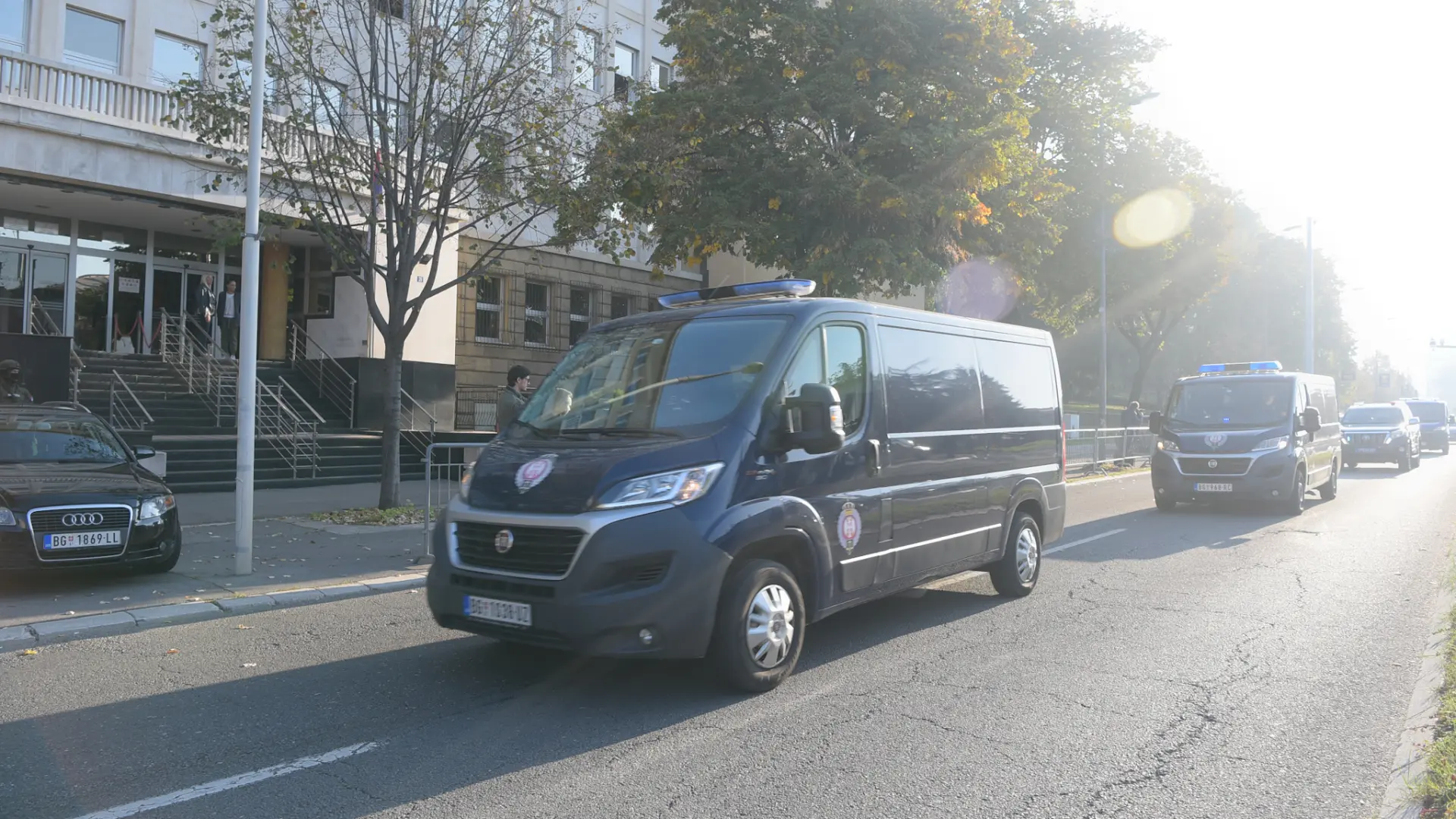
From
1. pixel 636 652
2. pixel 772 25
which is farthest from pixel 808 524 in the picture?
pixel 772 25

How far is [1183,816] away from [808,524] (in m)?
2.39

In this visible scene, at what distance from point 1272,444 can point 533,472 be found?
1284 cm

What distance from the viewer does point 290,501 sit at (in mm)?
14750

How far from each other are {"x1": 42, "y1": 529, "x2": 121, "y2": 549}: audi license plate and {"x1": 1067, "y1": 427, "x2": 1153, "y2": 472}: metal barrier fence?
64.3 ft

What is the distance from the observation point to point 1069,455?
24.2 meters

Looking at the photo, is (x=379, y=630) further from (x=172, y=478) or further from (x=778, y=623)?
(x=172, y=478)

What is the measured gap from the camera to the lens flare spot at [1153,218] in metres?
32.5

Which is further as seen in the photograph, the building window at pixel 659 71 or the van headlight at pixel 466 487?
the building window at pixel 659 71

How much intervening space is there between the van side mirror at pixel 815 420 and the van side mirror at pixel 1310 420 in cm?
1241

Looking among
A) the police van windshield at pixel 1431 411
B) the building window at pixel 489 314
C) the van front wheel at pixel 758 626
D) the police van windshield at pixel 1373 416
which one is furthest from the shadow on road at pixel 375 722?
the police van windshield at pixel 1431 411

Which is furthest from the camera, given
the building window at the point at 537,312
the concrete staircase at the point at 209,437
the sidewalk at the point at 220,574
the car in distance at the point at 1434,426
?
the car in distance at the point at 1434,426

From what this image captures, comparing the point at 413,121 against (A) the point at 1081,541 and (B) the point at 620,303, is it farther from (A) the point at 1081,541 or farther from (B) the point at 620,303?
(B) the point at 620,303

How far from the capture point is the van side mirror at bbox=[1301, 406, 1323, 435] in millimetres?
15344

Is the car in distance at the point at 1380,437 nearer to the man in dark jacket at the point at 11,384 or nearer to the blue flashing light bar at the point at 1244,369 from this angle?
the blue flashing light bar at the point at 1244,369
